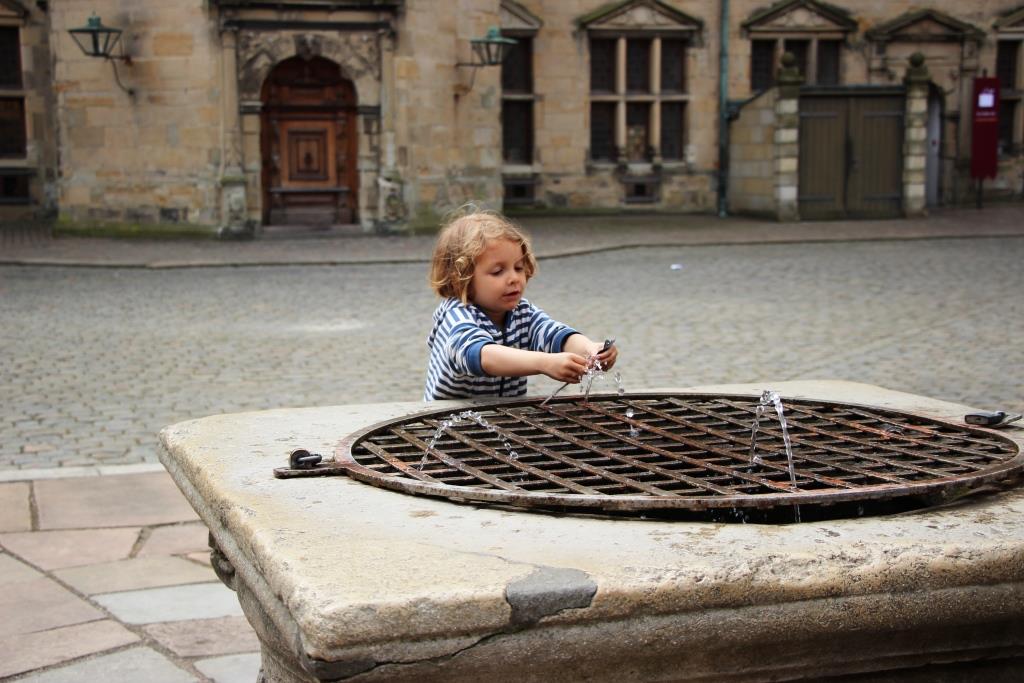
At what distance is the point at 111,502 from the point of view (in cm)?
550

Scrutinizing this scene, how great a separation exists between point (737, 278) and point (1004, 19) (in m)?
16.7

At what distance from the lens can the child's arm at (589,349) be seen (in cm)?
392

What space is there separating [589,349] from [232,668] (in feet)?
4.61

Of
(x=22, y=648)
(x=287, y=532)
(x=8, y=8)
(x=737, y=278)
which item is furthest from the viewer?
(x=8, y=8)

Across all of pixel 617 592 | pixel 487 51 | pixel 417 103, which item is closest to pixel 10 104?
pixel 417 103

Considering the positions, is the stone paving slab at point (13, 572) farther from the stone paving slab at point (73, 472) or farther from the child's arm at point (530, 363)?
the child's arm at point (530, 363)

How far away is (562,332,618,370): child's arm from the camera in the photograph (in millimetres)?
3920

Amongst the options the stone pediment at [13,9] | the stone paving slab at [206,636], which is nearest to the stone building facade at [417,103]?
the stone pediment at [13,9]

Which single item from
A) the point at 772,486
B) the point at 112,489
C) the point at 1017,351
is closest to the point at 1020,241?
the point at 1017,351

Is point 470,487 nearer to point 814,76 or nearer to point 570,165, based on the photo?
point 570,165

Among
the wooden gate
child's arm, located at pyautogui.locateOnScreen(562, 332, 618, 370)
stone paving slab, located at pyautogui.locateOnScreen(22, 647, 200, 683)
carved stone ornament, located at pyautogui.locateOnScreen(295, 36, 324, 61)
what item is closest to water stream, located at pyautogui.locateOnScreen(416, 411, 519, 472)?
child's arm, located at pyautogui.locateOnScreen(562, 332, 618, 370)

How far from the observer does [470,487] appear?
299 centimetres

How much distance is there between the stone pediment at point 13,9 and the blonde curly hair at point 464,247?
23.0 metres

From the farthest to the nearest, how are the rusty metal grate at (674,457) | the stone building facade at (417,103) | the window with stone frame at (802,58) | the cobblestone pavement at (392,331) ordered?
the window with stone frame at (802,58)
the stone building facade at (417,103)
the cobblestone pavement at (392,331)
the rusty metal grate at (674,457)
